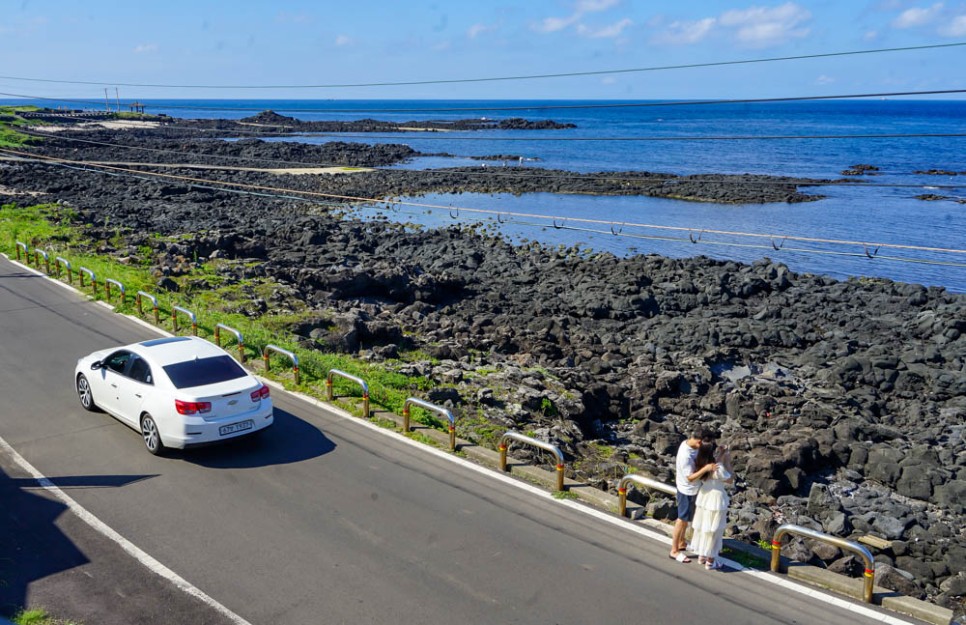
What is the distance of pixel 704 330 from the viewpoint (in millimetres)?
28219

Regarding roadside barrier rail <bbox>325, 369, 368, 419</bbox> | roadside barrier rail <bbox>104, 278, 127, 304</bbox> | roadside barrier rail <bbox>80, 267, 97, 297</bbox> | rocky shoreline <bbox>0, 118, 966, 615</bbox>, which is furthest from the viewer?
roadside barrier rail <bbox>80, 267, 97, 297</bbox>

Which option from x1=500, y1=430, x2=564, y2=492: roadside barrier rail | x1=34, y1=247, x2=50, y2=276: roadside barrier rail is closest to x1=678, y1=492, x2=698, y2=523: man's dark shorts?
x1=500, y1=430, x2=564, y2=492: roadside barrier rail

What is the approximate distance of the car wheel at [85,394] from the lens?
576 inches

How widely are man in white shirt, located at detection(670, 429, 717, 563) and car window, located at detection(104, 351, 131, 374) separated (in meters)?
9.72

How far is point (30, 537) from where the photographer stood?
9.83m

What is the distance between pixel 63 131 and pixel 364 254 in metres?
98.7

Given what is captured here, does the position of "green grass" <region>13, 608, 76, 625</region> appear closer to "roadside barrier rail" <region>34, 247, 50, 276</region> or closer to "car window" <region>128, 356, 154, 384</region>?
"car window" <region>128, 356, 154, 384</region>

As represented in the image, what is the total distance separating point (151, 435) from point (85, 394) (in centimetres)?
289

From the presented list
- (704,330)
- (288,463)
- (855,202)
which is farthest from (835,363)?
(855,202)

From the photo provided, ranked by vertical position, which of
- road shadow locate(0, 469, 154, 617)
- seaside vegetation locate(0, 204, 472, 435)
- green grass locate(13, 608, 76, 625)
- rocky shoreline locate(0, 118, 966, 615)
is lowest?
rocky shoreline locate(0, 118, 966, 615)

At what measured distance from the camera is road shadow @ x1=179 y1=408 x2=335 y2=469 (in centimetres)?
1264

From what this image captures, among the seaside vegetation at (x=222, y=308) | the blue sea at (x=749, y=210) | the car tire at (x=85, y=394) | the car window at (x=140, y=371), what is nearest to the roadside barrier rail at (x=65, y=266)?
the seaside vegetation at (x=222, y=308)

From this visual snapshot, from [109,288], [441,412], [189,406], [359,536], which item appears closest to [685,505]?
[359,536]

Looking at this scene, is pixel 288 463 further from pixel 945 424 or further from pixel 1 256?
pixel 1 256
